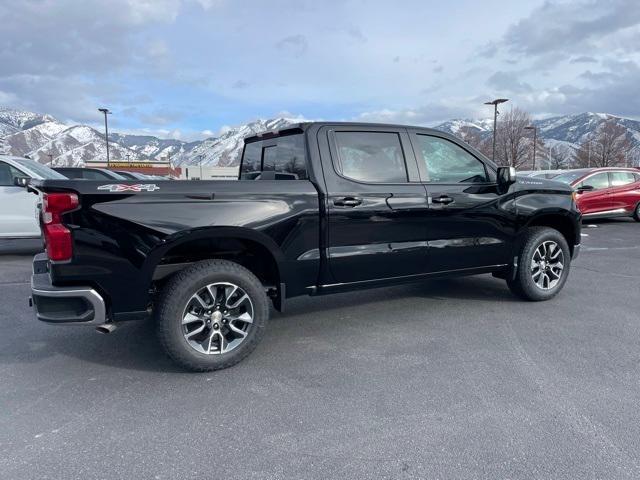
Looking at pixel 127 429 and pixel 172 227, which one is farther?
pixel 172 227

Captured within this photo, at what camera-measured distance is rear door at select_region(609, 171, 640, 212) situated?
12775 millimetres

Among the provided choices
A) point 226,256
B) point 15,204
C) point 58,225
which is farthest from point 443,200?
point 15,204

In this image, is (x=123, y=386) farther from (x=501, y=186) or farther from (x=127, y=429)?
(x=501, y=186)

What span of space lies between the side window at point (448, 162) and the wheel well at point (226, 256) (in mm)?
1742

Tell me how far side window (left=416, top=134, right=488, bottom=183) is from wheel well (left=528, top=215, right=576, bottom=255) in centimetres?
104

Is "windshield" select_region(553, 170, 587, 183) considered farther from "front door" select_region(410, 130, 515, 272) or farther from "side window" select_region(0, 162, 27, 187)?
"side window" select_region(0, 162, 27, 187)

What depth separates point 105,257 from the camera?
10.5ft

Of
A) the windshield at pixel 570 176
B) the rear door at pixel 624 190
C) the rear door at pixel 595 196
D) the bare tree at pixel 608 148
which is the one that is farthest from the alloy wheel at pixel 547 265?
the bare tree at pixel 608 148

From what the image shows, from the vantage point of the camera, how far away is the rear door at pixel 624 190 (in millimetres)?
12775

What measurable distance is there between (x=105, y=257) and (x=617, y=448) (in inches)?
128

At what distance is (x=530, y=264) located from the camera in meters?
5.11

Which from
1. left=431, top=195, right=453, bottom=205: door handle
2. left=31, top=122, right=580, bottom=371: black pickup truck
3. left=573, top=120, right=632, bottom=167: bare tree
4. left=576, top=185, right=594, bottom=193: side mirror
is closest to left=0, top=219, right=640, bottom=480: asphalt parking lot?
left=31, top=122, right=580, bottom=371: black pickup truck

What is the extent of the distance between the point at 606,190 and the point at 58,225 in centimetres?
1336

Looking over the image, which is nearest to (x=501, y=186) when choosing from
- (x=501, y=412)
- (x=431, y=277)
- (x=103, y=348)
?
(x=431, y=277)
